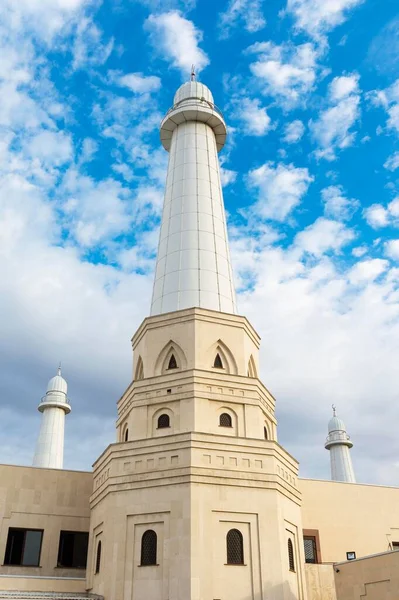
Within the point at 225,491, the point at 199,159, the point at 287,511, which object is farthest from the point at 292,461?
the point at 199,159

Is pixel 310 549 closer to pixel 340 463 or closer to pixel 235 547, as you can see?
pixel 235 547

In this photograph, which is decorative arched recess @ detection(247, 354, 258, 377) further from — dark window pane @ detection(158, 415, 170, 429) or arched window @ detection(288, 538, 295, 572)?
arched window @ detection(288, 538, 295, 572)

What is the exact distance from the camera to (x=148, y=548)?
2211 cm

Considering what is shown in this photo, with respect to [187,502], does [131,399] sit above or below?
above

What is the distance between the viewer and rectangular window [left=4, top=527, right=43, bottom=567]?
26.9 metres

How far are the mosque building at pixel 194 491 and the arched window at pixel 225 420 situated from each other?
46 millimetres

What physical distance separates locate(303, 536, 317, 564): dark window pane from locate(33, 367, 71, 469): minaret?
24752 mm

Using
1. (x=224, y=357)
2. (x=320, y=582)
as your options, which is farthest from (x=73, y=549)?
(x=224, y=357)

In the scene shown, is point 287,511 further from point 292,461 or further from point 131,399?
point 131,399

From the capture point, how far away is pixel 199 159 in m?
32.9

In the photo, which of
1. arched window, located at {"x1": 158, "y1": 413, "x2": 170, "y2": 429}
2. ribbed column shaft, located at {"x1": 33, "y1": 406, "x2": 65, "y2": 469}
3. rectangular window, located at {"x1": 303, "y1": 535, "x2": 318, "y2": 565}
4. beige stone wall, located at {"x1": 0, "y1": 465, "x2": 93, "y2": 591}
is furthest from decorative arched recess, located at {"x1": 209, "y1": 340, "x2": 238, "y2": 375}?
ribbed column shaft, located at {"x1": 33, "y1": 406, "x2": 65, "y2": 469}

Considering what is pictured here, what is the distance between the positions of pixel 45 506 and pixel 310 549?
12770 millimetres

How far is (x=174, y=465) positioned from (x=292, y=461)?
614 centimetres

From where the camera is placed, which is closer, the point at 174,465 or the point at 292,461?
the point at 174,465
